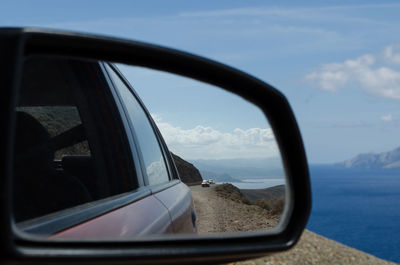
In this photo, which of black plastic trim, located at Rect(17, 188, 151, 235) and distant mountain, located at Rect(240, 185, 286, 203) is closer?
black plastic trim, located at Rect(17, 188, 151, 235)

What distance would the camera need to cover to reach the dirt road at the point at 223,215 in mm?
2207

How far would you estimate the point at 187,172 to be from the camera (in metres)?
3.01

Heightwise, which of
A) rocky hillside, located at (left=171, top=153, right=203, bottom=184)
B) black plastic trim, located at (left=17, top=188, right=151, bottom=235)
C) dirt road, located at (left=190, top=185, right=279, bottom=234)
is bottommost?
dirt road, located at (left=190, top=185, right=279, bottom=234)

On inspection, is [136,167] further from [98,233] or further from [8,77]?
[8,77]

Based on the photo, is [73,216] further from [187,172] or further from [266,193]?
[187,172]

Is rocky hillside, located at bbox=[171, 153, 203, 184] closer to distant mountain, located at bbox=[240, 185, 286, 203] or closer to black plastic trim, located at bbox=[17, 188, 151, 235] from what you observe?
distant mountain, located at bbox=[240, 185, 286, 203]

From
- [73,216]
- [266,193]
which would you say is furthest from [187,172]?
[73,216]

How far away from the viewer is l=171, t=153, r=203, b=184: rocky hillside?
2.61m

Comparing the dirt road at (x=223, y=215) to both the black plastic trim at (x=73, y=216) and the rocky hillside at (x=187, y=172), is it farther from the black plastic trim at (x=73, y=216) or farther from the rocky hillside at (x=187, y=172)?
the black plastic trim at (x=73, y=216)

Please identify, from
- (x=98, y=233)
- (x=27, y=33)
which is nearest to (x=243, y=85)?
(x=98, y=233)

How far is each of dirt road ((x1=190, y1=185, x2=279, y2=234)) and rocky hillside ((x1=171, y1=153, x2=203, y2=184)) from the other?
0.06 m

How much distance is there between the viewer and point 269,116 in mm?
2008

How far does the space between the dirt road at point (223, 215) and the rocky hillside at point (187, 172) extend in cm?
6

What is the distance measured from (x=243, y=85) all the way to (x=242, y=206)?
994 mm
